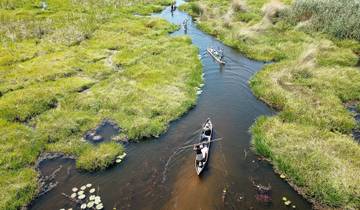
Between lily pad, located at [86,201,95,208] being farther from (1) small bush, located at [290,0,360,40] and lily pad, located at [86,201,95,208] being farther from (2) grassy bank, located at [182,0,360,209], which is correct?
(1) small bush, located at [290,0,360,40]

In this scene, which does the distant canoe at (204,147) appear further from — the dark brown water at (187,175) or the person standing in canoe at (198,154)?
the dark brown water at (187,175)

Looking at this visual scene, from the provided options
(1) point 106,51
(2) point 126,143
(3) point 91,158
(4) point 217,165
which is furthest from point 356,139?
(1) point 106,51

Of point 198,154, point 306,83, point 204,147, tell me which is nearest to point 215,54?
point 306,83

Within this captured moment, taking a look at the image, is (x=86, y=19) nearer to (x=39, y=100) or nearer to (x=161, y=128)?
(x=39, y=100)

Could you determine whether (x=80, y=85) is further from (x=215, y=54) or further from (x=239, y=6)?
(x=239, y=6)

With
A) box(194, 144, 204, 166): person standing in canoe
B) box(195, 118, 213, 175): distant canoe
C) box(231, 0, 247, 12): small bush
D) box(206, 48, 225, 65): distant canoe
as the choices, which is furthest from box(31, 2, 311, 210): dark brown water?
box(231, 0, 247, 12): small bush

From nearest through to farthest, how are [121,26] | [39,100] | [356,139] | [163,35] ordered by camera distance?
[356,139], [39,100], [163,35], [121,26]
